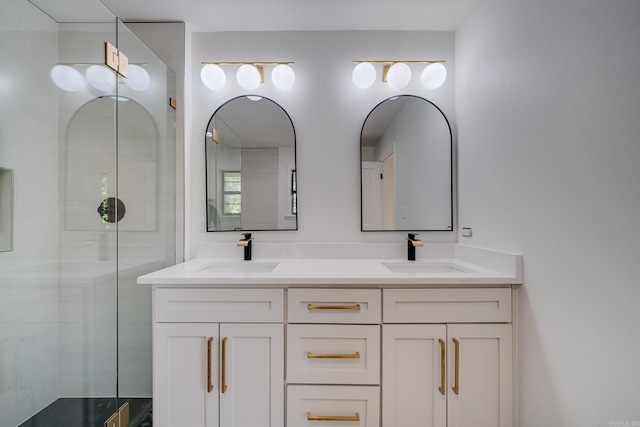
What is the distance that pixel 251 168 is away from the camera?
174cm

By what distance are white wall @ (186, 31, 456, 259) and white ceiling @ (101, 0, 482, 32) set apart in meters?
0.06

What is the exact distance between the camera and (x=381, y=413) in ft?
3.80

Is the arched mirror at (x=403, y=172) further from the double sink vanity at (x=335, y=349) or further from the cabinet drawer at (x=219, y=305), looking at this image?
the cabinet drawer at (x=219, y=305)

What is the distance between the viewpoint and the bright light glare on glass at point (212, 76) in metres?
1.72

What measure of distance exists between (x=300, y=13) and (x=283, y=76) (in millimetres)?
370

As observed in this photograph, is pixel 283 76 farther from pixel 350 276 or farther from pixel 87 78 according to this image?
pixel 350 276

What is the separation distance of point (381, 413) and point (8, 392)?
5.72ft

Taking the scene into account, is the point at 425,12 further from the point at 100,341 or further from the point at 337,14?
the point at 100,341

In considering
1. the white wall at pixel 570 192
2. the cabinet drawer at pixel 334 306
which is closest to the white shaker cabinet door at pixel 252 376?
the cabinet drawer at pixel 334 306

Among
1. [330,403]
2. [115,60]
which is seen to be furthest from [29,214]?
[330,403]

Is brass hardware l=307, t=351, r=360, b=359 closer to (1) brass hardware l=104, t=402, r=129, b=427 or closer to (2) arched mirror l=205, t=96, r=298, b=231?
(2) arched mirror l=205, t=96, r=298, b=231

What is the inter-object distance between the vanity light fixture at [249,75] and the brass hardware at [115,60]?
44 centimetres

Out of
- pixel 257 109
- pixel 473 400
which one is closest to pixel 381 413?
pixel 473 400

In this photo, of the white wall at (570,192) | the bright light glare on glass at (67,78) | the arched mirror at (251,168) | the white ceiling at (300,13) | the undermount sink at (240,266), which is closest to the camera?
the white wall at (570,192)
